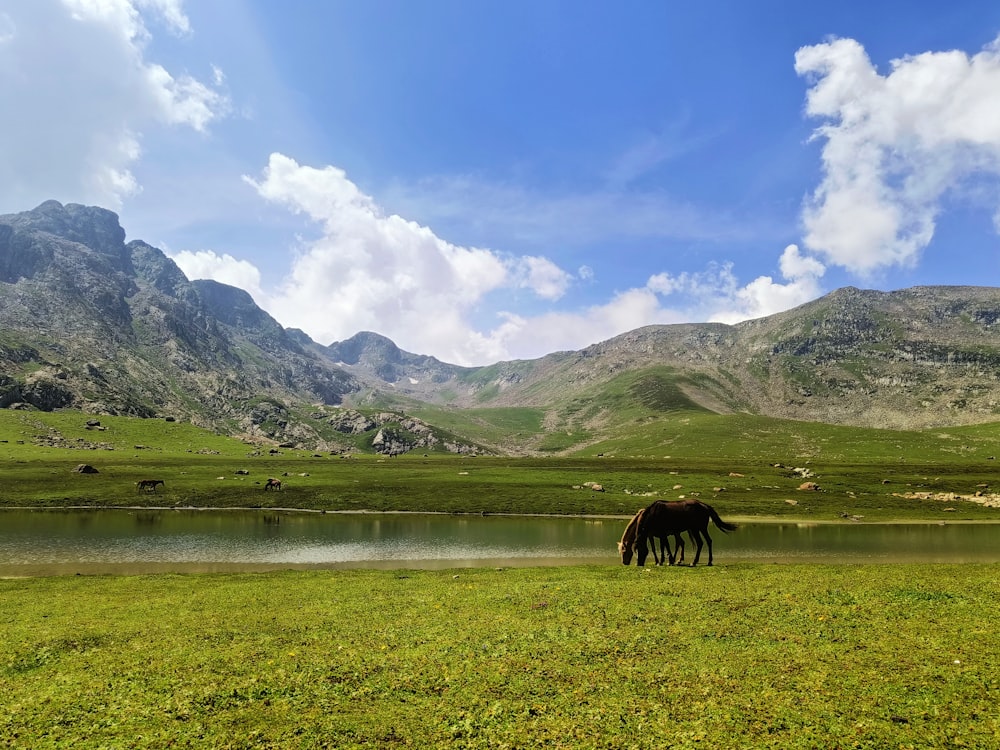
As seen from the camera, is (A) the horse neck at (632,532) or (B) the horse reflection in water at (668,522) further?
(A) the horse neck at (632,532)

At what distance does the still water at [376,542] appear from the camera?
5291 centimetres

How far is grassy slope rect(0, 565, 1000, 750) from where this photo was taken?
12.8 meters

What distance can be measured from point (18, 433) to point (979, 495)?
28550cm

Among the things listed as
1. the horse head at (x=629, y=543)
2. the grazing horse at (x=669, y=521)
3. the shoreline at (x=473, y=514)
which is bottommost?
the shoreline at (x=473, y=514)

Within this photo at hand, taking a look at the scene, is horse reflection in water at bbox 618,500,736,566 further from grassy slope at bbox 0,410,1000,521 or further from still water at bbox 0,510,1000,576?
grassy slope at bbox 0,410,1000,521

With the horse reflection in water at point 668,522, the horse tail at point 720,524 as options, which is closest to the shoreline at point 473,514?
the horse tail at point 720,524

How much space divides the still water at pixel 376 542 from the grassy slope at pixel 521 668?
979 inches

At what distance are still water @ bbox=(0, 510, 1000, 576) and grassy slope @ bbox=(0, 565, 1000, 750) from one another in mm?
24867

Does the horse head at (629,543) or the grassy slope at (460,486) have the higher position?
the horse head at (629,543)

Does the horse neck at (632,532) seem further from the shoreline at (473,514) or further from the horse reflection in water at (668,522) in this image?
the shoreline at (473,514)

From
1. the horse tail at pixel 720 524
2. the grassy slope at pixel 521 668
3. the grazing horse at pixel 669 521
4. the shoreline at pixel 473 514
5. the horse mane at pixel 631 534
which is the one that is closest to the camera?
the grassy slope at pixel 521 668

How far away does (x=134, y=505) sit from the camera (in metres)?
94.3

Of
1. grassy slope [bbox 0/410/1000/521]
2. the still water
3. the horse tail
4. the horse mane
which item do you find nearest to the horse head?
the horse mane

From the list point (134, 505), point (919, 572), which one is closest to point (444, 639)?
point (919, 572)
